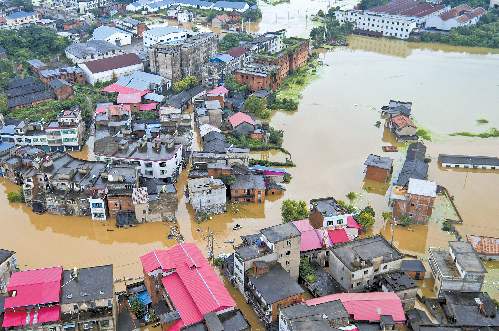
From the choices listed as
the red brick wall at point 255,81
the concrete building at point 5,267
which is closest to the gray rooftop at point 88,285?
the concrete building at point 5,267

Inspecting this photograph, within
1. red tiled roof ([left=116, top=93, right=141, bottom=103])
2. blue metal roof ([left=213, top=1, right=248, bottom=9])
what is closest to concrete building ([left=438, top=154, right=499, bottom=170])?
red tiled roof ([left=116, top=93, right=141, bottom=103])

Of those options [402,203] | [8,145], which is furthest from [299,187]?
[8,145]

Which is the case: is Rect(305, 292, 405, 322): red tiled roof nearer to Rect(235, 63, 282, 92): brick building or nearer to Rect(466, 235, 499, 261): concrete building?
Rect(466, 235, 499, 261): concrete building

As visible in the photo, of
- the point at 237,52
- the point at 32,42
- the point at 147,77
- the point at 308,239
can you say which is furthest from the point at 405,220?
the point at 32,42

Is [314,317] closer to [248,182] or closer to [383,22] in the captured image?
[248,182]

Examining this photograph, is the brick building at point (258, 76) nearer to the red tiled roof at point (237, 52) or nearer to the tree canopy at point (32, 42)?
the red tiled roof at point (237, 52)

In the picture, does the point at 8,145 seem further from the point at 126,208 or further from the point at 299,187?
the point at 299,187
